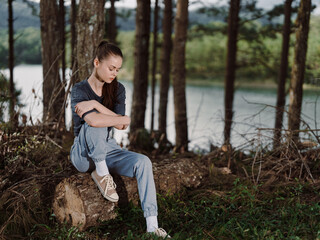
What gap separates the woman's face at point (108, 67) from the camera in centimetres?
306

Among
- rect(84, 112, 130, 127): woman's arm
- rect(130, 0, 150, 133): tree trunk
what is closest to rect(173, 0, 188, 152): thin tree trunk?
rect(130, 0, 150, 133): tree trunk

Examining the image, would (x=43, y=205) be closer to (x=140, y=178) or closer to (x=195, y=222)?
(x=140, y=178)

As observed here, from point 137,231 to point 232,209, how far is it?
1.08m

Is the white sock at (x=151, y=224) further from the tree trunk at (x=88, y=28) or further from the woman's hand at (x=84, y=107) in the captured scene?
the tree trunk at (x=88, y=28)

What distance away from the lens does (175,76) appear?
745cm

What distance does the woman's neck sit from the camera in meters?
3.23

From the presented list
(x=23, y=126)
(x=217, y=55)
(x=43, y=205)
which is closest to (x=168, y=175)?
(x=43, y=205)

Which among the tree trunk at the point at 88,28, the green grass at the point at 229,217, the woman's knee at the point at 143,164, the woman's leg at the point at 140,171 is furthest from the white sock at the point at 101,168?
the tree trunk at the point at 88,28

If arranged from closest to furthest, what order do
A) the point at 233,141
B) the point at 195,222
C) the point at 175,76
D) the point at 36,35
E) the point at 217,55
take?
the point at 195,222 → the point at 233,141 → the point at 175,76 → the point at 36,35 → the point at 217,55

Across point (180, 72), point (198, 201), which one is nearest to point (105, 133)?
point (198, 201)

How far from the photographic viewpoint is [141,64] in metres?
8.23

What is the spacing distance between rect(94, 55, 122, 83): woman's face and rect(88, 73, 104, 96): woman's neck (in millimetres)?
97

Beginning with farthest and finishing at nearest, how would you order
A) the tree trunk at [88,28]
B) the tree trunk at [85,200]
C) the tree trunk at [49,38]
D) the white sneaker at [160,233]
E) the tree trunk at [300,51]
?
1. the tree trunk at [300,51]
2. the tree trunk at [49,38]
3. the tree trunk at [88,28]
4. the tree trunk at [85,200]
5. the white sneaker at [160,233]

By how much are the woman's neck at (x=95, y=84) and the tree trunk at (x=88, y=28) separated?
1.49 m
